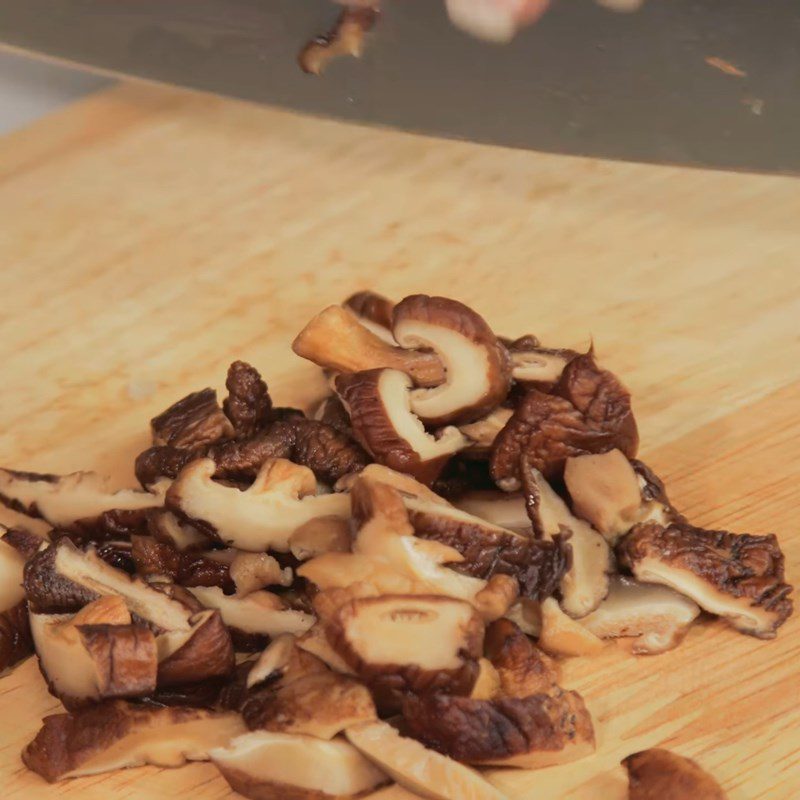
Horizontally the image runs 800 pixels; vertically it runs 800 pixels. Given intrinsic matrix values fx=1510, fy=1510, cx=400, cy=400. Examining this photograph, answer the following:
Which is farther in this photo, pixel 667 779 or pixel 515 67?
pixel 515 67

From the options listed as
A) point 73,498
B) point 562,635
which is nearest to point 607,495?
Answer: point 562,635

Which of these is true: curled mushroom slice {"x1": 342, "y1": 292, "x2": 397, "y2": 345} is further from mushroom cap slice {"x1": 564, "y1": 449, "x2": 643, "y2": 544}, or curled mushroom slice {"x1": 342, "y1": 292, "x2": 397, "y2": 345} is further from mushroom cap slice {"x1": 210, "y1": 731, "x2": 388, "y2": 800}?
mushroom cap slice {"x1": 210, "y1": 731, "x2": 388, "y2": 800}

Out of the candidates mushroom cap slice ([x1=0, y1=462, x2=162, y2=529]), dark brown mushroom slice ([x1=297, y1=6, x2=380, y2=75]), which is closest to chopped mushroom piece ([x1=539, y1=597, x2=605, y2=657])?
mushroom cap slice ([x1=0, y1=462, x2=162, y2=529])

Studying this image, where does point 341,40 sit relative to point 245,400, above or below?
above

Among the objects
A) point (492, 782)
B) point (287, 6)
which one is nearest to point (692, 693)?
point (492, 782)

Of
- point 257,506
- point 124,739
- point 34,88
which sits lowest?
point 34,88

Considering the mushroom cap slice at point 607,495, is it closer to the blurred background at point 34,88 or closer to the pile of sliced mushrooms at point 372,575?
the pile of sliced mushrooms at point 372,575

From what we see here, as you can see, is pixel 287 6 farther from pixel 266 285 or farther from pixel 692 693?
pixel 692 693

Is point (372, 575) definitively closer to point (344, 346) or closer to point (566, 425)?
point (566, 425)

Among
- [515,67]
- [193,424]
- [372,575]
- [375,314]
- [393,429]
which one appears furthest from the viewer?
[515,67]
